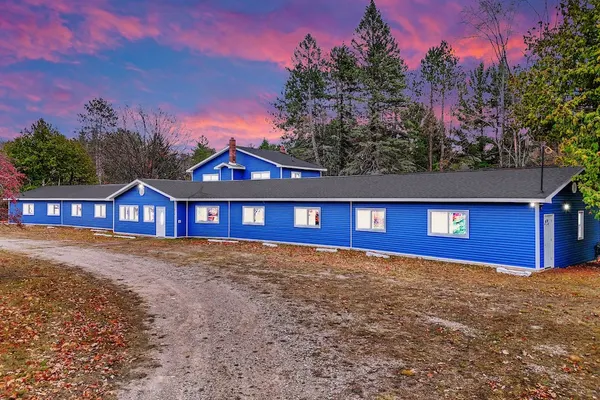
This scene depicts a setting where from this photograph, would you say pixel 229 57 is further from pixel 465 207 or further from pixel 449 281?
pixel 449 281

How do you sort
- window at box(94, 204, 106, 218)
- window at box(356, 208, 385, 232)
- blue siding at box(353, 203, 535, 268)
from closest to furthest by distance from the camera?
blue siding at box(353, 203, 535, 268) → window at box(356, 208, 385, 232) → window at box(94, 204, 106, 218)

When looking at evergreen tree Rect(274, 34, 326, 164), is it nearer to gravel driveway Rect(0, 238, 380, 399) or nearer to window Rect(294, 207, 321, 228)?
window Rect(294, 207, 321, 228)

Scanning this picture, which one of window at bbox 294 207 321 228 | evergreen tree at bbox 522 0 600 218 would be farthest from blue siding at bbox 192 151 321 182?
evergreen tree at bbox 522 0 600 218

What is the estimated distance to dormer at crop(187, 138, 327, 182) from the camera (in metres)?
39.9

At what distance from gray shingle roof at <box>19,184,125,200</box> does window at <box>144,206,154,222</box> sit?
799 cm

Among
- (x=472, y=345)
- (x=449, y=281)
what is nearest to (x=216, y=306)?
(x=472, y=345)

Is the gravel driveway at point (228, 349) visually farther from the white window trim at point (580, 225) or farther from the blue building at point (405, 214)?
the white window trim at point (580, 225)

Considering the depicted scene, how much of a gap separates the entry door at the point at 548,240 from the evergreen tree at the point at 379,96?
28.4m

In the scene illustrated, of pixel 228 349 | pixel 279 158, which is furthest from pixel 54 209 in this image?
pixel 228 349

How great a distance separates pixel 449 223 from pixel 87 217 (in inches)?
1418

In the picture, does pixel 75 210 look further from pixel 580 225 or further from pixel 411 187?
pixel 580 225

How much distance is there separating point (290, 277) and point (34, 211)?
1654 inches

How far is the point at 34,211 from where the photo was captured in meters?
44.6

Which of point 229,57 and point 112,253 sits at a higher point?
point 229,57
